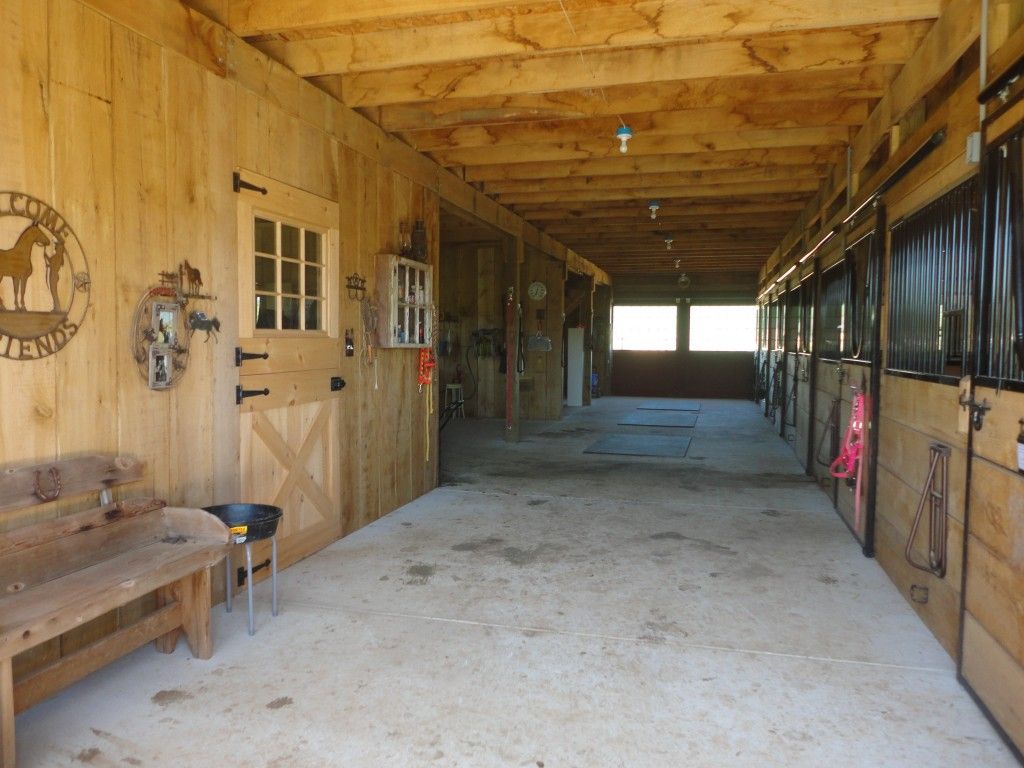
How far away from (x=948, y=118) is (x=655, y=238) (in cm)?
712

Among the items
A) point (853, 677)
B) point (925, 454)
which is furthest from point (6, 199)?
point (925, 454)

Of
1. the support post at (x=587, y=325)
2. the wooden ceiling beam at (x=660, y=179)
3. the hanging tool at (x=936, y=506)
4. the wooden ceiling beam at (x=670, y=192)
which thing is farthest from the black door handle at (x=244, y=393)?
the support post at (x=587, y=325)

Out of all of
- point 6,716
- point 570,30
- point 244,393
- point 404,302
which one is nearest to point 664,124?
point 570,30

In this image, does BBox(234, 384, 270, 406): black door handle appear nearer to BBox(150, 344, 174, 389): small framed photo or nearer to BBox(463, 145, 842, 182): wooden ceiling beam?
BBox(150, 344, 174, 389): small framed photo

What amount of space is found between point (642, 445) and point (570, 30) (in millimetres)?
5441

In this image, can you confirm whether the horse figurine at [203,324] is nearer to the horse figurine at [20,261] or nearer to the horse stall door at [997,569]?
the horse figurine at [20,261]

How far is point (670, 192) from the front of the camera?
6641mm

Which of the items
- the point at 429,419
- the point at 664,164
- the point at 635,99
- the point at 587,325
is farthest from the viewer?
the point at 587,325

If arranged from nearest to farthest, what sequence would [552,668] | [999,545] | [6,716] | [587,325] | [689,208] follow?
[6,716] → [999,545] → [552,668] → [689,208] → [587,325]

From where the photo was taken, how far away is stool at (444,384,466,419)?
33.8 ft

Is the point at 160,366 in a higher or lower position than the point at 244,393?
higher

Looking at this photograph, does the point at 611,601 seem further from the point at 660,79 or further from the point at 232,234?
the point at 660,79

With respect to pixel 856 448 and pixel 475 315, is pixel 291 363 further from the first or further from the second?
pixel 475 315

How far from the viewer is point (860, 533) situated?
420cm
